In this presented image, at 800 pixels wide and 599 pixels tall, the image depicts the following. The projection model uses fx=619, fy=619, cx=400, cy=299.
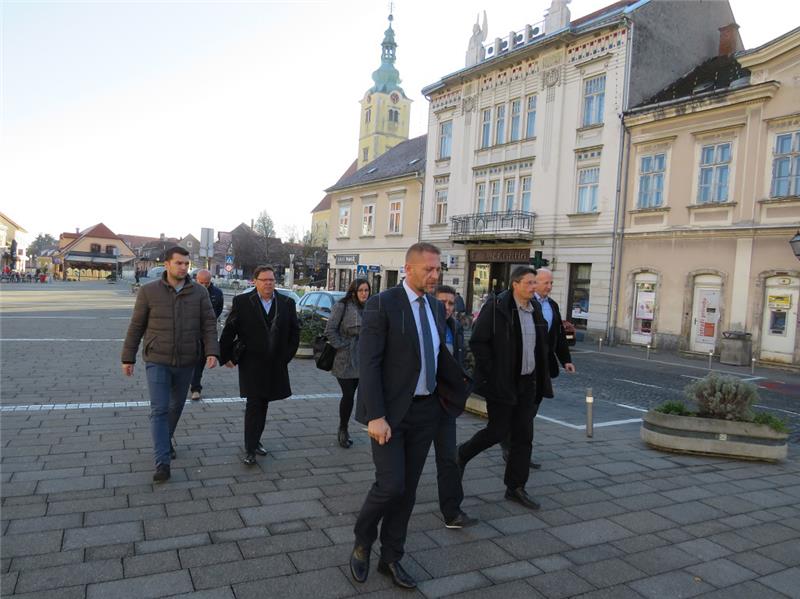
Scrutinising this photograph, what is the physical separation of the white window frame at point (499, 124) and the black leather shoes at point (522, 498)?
24.7m

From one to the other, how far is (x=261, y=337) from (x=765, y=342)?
17.6 m

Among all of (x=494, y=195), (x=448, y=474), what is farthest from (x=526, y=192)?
(x=448, y=474)

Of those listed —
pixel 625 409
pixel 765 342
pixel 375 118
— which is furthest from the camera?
pixel 375 118

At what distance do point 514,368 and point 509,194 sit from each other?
77.1 ft

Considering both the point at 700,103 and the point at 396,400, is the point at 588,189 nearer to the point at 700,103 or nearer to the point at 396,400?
the point at 700,103

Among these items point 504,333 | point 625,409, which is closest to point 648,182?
point 625,409

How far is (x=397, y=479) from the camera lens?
3406 mm

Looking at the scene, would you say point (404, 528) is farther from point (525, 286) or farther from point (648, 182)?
point (648, 182)

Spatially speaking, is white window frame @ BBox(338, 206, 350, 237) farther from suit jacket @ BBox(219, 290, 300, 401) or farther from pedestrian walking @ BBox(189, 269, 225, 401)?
suit jacket @ BBox(219, 290, 300, 401)

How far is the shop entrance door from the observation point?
17.7m

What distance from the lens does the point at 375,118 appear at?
72.9 m

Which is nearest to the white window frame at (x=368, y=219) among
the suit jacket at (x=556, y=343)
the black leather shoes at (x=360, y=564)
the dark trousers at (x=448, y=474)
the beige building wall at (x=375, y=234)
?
the beige building wall at (x=375, y=234)

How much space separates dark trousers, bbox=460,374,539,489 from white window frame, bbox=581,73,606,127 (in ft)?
68.5

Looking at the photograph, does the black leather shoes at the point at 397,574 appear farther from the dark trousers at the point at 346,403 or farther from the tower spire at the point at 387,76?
the tower spire at the point at 387,76
